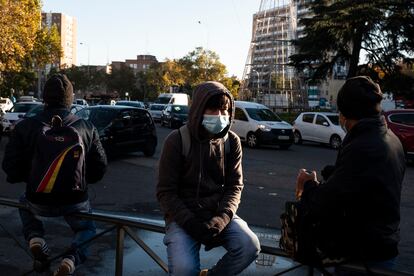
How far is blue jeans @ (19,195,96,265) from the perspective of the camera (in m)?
3.82

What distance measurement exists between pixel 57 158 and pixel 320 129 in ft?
65.3

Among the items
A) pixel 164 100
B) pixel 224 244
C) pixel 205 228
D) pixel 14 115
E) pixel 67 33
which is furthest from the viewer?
pixel 67 33

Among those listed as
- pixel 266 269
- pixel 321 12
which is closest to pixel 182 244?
pixel 266 269

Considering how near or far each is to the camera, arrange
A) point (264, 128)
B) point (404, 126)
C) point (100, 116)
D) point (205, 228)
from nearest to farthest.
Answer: point (205, 228) → point (100, 116) → point (404, 126) → point (264, 128)

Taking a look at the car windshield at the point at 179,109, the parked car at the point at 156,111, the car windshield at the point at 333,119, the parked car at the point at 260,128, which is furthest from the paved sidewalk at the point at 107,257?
the parked car at the point at 156,111

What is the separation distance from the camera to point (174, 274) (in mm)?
3016

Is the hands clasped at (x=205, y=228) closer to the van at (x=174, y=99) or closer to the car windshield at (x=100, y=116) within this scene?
the car windshield at (x=100, y=116)

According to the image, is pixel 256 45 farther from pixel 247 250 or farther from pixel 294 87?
pixel 247 250

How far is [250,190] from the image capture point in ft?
33.9

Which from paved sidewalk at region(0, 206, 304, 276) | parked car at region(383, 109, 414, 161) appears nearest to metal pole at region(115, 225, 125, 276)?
paved sidewalk at region(0, 206, 304, 276)

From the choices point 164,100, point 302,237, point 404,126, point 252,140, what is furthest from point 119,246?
point 164,100

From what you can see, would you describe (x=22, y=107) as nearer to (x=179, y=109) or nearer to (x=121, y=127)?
(x=121, y=127)

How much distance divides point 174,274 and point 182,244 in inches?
6.7

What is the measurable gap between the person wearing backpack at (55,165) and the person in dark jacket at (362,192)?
5.78 ft
